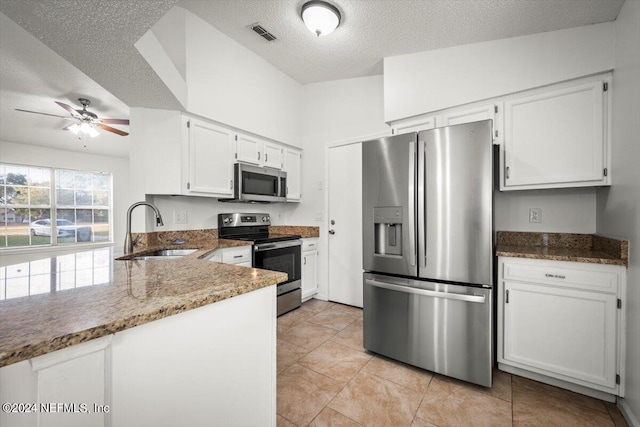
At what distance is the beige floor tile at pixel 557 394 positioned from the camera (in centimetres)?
167

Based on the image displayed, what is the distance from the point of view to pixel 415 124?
105 inches

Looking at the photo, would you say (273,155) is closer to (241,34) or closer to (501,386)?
(241,34)

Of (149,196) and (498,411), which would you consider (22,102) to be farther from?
(498,411)

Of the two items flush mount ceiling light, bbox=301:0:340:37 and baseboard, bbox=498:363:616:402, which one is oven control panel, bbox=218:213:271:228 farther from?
baseboard, bbox=498:363:616:402

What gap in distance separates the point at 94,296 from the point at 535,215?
296 centimetres

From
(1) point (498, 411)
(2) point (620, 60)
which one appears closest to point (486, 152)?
(2) point (620, 60)

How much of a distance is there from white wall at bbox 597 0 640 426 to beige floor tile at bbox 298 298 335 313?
247 cm

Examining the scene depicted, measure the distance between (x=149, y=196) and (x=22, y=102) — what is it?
97.5 inches

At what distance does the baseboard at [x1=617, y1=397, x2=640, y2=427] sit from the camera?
146 cm

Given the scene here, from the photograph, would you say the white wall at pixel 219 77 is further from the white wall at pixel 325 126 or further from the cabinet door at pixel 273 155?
the white wall at pixel 325 126

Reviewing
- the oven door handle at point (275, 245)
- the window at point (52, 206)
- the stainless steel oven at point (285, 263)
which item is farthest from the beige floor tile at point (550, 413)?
the window at point (52, 206)

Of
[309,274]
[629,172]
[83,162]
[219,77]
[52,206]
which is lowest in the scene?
[309,274]

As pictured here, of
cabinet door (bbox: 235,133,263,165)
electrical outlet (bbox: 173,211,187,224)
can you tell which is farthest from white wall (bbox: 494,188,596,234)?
electrical outlet (bbox: 173,211,187,224)

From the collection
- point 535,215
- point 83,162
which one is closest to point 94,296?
point 535,215
